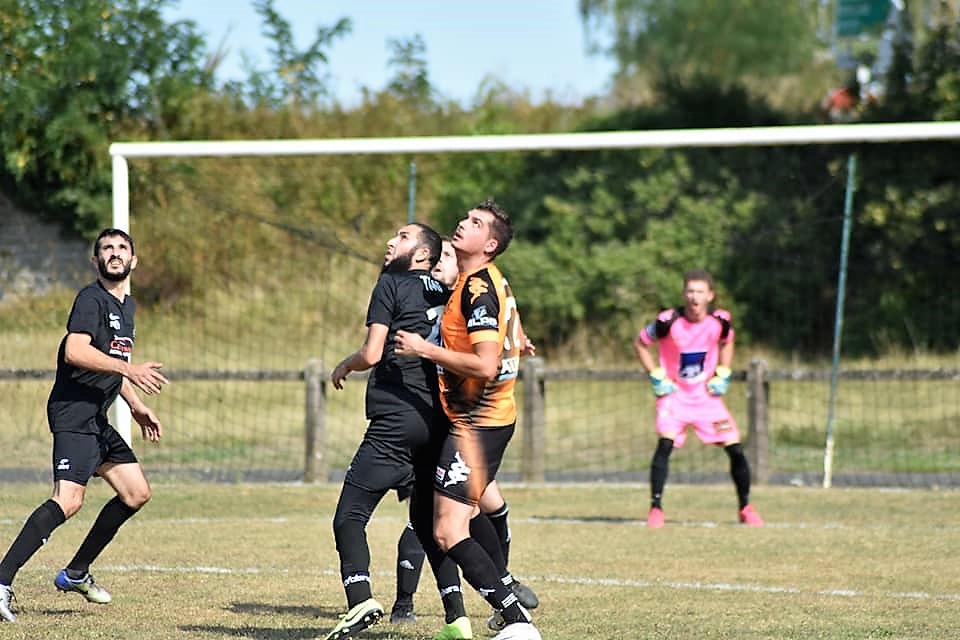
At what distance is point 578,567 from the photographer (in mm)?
9555

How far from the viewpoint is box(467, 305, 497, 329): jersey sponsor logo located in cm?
656

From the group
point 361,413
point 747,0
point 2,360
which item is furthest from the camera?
point 747,0

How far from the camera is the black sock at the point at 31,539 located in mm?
7547

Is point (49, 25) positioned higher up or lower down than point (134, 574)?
higher up

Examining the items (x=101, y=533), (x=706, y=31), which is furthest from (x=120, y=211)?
(x=706, y=31)

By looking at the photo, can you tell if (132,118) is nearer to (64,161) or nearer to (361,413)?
(64,161)

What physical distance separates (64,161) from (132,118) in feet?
9.60

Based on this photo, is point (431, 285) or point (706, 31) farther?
point (706, 31)

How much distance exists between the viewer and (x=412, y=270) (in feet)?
23.9

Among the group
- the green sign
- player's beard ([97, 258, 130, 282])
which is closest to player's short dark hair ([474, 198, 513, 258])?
player's beard ([97, 258, 130, 282])

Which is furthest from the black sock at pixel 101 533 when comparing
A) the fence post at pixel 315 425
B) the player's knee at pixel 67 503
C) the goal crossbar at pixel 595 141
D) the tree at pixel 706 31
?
the tree at pixel 706 31

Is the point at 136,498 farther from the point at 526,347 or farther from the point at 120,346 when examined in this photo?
the point at 526,347

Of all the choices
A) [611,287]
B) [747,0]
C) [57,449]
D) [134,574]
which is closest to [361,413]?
[611,287]

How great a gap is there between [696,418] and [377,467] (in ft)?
17.6
